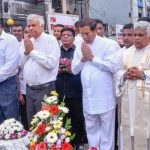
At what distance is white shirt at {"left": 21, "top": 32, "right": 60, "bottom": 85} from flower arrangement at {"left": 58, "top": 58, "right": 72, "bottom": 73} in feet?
0.88

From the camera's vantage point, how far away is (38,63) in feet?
18.4

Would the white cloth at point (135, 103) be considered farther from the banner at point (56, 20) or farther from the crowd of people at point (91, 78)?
the banner at point (56, 20)

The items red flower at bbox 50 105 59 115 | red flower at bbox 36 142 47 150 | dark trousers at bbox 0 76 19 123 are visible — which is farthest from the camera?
dark trousers at bbox 0 76 19 123

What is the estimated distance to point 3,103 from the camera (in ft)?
19.5

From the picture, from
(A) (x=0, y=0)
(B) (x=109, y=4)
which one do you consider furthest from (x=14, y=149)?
(B) (x=109, y=4)

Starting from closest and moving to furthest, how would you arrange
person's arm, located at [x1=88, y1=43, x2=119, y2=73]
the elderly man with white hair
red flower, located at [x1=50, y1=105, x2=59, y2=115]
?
red flower, located at [x1=50, y1=105, x2=59, y2=115], the elderly man with white hair, person's arm, located at [x1=88, y1=43, x2=119, y2=73]

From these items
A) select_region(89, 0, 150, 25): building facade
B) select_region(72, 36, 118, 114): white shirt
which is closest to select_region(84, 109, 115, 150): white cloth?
select_region(72, 36, 118, 114): white shirt

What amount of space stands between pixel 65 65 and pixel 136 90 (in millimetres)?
1369

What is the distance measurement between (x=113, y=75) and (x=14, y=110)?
1571 millimetres

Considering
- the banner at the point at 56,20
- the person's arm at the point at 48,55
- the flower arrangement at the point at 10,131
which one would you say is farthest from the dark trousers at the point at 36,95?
the banner at the point at 56,20

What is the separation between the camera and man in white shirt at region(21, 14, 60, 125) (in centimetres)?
558

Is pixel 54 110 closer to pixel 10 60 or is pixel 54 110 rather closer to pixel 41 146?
pixel 41 146

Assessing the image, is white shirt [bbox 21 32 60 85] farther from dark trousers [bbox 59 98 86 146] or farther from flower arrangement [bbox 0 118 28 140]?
flower arrangement [bbox 0 118 28 140]

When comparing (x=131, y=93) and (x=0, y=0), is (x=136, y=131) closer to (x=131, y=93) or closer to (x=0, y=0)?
(x=131, y=93)
